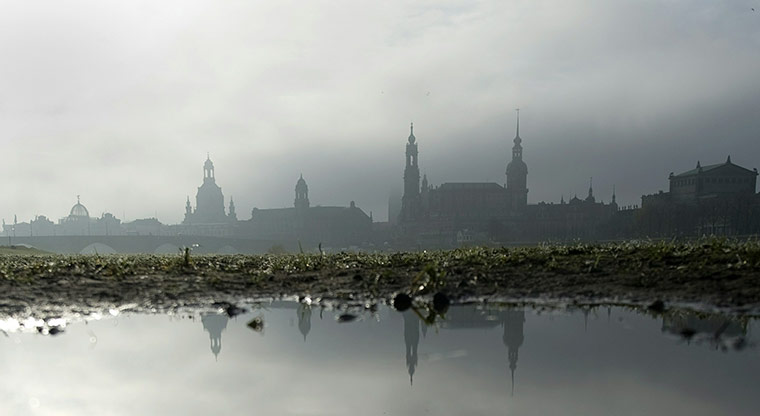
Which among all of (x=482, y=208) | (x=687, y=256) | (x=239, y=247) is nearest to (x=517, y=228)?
(x=482, y=208)

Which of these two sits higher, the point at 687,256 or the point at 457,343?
the point at 687,256

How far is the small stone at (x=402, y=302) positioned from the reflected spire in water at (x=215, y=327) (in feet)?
5.96

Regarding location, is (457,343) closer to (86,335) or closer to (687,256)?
(86,335)

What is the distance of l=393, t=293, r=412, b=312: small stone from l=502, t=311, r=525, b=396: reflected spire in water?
1064mm

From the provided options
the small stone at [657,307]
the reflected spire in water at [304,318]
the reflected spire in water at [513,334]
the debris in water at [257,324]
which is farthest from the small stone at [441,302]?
the small stone at [657,307]

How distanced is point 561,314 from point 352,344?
2.28 m

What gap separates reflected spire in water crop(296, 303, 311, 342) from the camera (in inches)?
180

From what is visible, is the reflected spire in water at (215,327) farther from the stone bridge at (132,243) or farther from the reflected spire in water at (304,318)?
the stone bridge at (132,243)

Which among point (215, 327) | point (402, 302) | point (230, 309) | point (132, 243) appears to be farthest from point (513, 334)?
point (132, 243)

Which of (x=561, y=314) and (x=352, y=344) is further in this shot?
(x=561, y=314)

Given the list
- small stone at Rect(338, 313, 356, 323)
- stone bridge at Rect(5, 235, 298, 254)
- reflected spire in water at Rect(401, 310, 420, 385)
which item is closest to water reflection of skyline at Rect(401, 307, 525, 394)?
reflected spire in water at Rect(401, 310, 420, 385)

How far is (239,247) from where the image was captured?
175 metres

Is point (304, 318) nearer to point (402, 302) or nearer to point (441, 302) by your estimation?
point (402, 302)

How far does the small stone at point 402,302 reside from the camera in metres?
5.29
